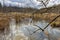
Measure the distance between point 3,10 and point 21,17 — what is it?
0.90ft

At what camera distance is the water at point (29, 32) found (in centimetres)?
172

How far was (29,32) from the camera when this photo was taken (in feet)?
5.92

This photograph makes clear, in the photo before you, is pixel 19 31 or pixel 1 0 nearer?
pixel 19 31

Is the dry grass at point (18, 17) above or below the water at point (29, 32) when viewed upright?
above

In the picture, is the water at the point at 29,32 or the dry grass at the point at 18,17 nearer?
the water at the point at 29,32

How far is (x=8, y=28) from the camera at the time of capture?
2.21m

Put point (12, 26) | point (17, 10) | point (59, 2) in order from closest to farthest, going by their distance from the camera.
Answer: point (59, 2)
point (17, 10)
point (12, 26)

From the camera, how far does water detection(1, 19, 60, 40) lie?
5.63ft

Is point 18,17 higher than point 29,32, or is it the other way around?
point 18,17

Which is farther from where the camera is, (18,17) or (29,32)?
(18,17)

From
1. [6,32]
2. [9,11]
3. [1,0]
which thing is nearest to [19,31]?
[6,32]

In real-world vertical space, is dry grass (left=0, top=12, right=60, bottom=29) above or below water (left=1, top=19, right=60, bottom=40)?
above

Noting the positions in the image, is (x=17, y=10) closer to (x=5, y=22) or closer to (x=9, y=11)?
(x=9, y=11)

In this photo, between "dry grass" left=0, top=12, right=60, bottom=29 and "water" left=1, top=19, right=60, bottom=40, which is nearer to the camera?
"water" left=1, top=19, right=60, bottom=40
